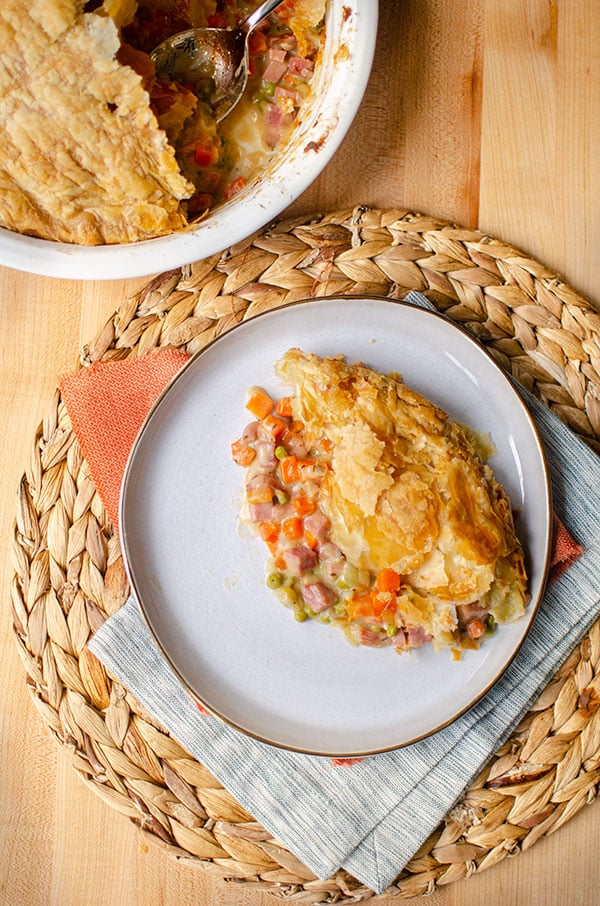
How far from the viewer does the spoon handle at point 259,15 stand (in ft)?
7.39

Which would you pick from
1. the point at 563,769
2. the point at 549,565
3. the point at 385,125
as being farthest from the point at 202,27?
the point at 563,769

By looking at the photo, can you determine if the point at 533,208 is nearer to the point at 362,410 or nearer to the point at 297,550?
the point at 362,410

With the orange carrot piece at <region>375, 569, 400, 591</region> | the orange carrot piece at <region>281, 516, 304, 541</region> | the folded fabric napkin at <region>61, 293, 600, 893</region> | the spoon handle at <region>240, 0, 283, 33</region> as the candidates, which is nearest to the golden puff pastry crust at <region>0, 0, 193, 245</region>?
the spoon handle at <region>240, 0, 283, 33</region>

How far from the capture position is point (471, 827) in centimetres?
245

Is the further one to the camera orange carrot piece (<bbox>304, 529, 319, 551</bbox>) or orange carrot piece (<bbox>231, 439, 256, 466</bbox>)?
orange carrot piece (<bbox>231, 439, 256, 466</bbox>)

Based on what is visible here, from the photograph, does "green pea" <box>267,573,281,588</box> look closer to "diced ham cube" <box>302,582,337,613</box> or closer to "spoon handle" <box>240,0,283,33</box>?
"diced ham cube" <box>302,582,337,613</box>

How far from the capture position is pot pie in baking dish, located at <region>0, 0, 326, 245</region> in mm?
1941

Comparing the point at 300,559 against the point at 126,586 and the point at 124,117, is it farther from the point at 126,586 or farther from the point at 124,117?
the point at 124,117

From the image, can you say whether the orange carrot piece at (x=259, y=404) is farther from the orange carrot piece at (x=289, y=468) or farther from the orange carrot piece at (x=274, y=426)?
the orange carrot piece at (x=289, y=468)

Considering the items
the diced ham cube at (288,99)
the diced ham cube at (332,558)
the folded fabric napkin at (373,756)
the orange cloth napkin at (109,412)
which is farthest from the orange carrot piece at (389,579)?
the diced ham cube at (288,99)

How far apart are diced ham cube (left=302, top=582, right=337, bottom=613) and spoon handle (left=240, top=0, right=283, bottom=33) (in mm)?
1538

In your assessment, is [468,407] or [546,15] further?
[546,15]

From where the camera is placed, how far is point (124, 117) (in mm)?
2055

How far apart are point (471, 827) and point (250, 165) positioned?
79.6 inches
